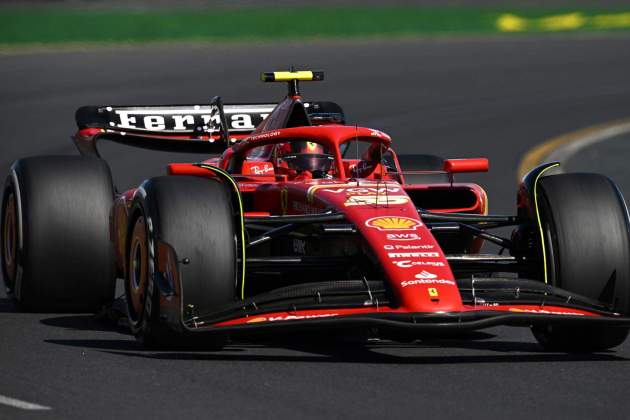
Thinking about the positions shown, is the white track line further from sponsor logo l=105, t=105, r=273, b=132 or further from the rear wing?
sponsor logo l=105, t=105, r=273, b=132

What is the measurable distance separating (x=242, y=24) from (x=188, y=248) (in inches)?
921

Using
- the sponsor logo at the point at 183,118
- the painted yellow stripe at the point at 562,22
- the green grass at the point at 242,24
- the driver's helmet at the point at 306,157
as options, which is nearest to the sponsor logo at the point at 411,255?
the driver's helmet at the point at 306,157

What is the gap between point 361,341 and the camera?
906 centimetres

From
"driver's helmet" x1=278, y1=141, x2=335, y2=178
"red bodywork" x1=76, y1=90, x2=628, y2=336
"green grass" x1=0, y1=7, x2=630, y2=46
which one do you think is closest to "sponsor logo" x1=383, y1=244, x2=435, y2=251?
"red bodywork" x1=76, y1=90, x2=628, y2=336

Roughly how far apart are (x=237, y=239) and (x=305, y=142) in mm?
2116

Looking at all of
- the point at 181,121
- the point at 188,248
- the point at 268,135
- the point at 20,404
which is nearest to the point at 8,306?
the point at 268,135

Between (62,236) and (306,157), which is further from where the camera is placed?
(306,157)

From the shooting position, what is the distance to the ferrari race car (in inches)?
315

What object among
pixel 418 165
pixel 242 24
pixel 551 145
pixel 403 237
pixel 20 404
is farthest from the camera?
pixel 242 24

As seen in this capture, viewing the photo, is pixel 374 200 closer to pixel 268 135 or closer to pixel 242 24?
pixel 268 135

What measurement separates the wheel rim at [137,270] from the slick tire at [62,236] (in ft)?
3.88

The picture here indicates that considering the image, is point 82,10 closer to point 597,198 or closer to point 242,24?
point 242,24

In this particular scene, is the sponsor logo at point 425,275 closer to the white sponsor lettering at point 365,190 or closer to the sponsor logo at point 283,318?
the sponsor logo at point 283,318

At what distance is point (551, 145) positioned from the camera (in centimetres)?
2053
